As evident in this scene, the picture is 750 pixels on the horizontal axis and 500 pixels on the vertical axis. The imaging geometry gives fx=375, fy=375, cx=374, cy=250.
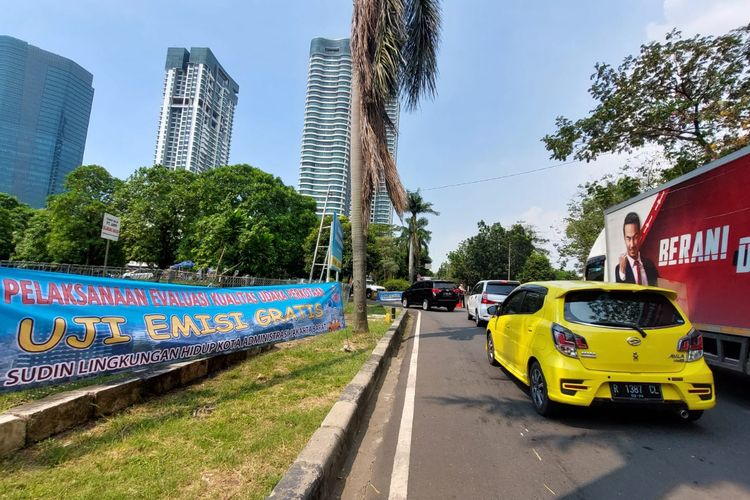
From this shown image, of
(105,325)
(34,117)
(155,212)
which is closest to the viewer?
(105,325)

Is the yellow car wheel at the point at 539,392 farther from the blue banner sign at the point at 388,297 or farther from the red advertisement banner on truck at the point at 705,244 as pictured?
the blue banner sign at the point at 388,297

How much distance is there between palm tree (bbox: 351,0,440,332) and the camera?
9.27 meters

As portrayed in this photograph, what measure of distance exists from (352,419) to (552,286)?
3.09 meters

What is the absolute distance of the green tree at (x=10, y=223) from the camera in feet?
160

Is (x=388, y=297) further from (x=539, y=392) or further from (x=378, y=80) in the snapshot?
(x=539, y=392)

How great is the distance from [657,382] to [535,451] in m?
1.56

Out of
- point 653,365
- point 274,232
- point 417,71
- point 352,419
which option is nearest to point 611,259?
point 653,365

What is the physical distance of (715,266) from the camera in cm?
559

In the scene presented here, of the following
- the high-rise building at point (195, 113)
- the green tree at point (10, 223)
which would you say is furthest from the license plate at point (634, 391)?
the high-rise building at point (195, 113)

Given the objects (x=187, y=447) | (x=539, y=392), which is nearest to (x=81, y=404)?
(x=187, y=447)

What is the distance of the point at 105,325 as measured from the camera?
14.0 feet

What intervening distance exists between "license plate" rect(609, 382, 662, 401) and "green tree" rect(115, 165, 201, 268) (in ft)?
134

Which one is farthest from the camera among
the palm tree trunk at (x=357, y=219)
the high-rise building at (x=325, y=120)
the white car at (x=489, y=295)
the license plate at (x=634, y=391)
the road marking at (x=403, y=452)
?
the high-rise building at (x=325, y=120)

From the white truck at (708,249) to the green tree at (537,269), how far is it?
54529 millimetres
